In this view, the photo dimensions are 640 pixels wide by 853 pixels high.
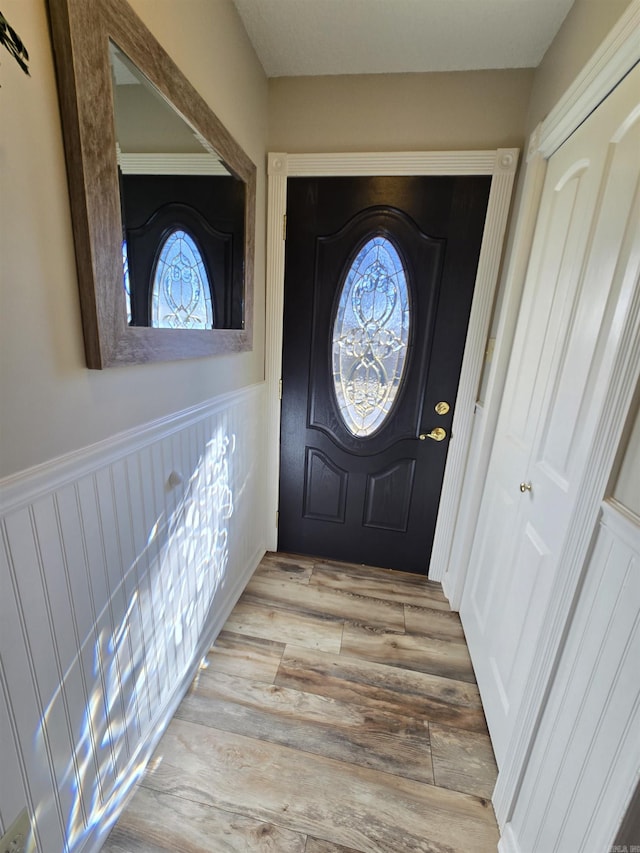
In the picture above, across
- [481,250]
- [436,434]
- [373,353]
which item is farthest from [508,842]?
[481,250]

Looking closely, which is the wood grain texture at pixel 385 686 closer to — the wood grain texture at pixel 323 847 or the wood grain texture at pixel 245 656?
the wood grain texture at pixel 245 656

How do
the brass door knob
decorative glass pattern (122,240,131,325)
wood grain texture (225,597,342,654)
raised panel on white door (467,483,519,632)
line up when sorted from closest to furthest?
decorative glass pattern (122,240,131,325)
raised panel on white door (467,483,519,632)
wood grain texture (225,597,342,654)
the brass door knob

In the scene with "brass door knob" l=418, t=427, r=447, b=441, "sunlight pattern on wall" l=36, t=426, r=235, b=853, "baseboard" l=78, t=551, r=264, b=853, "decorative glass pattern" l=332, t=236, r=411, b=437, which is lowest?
"baseboard" l=78, t=551, r=264, b=853

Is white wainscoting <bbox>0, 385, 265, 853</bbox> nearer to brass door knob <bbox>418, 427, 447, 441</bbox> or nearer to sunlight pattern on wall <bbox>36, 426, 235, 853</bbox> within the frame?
sunlight pattern on wall <bbox>36, 426, 235, 853</bbox>

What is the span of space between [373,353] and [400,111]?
106 centimetres

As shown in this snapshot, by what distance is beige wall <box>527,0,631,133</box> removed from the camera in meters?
0.98

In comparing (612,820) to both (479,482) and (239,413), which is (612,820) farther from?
(239,413)

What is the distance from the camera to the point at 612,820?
0.62 meters

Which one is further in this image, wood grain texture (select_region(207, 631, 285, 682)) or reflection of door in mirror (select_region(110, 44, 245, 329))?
wood grain texture (select_region(207, 631, 285, 682))

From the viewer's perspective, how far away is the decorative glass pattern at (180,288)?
3.18 ft

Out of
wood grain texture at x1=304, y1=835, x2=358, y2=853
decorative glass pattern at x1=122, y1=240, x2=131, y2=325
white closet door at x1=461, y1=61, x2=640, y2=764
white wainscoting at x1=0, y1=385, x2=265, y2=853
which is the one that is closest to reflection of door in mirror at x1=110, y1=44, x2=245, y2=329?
decorative glass pattern at x1=122, y1=240, x2=131, y2=325

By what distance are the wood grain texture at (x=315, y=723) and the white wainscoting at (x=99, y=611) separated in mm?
150

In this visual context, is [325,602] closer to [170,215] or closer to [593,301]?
[593,301]

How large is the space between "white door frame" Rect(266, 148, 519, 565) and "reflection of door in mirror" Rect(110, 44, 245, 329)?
39 cm
